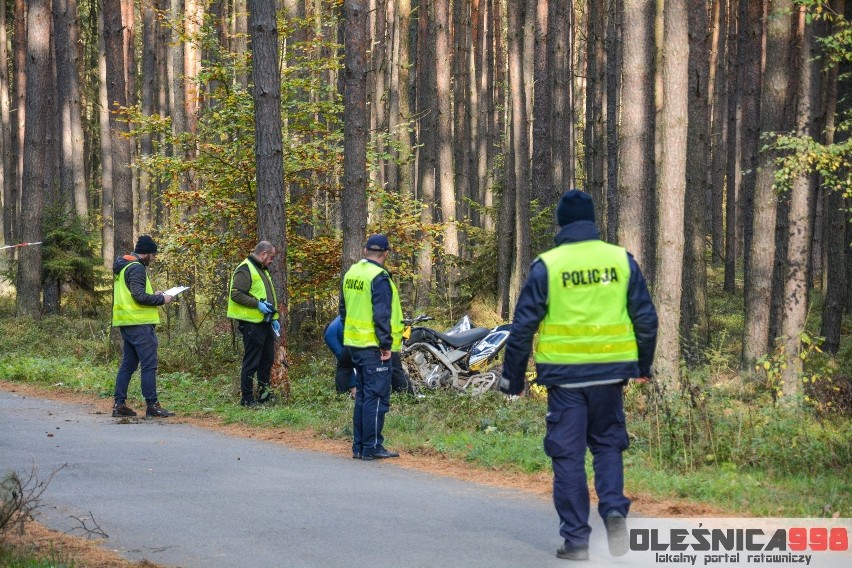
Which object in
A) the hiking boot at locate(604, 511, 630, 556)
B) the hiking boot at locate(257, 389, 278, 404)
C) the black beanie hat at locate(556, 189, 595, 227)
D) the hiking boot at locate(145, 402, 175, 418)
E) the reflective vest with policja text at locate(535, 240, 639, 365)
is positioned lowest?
the hiking boot at locate(145, 402, 175, 418)

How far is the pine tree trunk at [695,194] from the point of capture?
21688 mm

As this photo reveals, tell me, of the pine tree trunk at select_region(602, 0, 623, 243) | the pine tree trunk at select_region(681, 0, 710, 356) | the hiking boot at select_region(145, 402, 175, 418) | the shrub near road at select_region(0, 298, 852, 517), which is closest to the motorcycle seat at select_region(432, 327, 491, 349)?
the shrub near road at select_region(0, 298, 852, 517)

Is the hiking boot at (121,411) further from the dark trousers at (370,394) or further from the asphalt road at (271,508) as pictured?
the dark trousers at (370,394)

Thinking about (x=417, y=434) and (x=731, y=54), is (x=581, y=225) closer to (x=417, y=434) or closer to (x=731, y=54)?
(x=417, y=434)

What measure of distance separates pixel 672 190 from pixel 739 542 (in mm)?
8889

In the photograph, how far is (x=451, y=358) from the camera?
47.7 ft

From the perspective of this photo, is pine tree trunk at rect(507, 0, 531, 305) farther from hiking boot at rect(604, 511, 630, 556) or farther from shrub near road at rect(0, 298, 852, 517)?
hiking boot at rect(604, 511, 630, 556)

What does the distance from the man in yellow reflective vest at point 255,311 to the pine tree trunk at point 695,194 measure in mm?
10448

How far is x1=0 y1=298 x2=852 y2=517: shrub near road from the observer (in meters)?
8.11

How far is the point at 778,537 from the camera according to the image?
6.47 m

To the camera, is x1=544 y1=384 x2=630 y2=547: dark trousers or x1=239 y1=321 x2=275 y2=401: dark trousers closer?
x1=544 y1=384 x2=630 y2=547: dark trousers

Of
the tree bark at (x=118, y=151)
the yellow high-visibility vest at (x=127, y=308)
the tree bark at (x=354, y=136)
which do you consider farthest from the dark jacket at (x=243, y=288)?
the tree bark at (x=118, y=151)

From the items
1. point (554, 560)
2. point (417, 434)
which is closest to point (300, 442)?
point (417, 434)

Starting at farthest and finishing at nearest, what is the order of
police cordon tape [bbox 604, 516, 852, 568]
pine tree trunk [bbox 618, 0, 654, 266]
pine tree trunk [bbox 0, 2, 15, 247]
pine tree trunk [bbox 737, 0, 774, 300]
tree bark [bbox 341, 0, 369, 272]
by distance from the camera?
1. pine tree trunk [bbox 0, 2, 15, 247]
2. pine tree trunk [bbox 737, 0, 774, 300]
3. tree bark [bbox 341, 0, 369, 272]
4. pine tree trunk [bbox 618, 0, 654, 266]
5. police cordon tape [bbox 604, 516, 852, 568]
